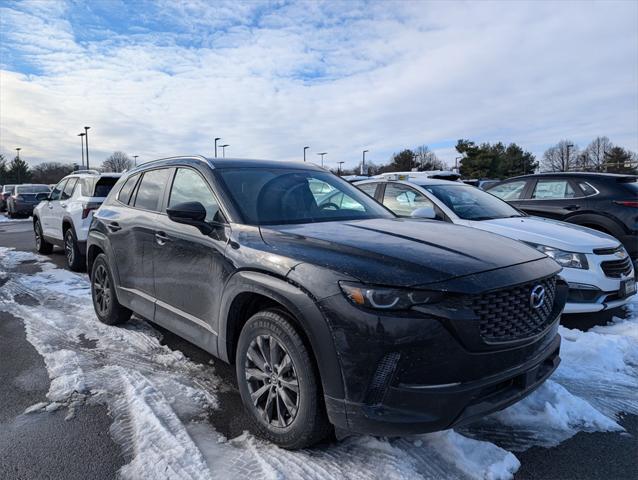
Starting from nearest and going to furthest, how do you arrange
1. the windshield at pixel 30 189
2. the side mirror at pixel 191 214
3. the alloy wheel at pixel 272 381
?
1. the alloy wheel at pixel 272 381
2. the side mirror at pixel 191 214
3. the windshield at pixel 30 189

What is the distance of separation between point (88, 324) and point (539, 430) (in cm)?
447

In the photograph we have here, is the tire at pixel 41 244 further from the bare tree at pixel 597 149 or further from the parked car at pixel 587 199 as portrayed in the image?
the bare tree at pixel 597 149

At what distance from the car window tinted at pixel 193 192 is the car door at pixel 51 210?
255 inches

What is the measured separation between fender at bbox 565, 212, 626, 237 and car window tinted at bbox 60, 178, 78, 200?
9006 mm

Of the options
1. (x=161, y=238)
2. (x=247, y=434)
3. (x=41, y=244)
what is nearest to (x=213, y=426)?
(x=247, y=434)

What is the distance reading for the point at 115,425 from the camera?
3.00 m

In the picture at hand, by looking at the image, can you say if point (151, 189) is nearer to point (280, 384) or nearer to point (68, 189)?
point (280, 384)

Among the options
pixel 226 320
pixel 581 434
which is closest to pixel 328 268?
pixel 226 320

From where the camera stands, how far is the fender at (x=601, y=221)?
6891mm

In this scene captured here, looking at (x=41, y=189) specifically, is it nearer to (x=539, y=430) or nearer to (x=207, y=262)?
(x=207, y=262)

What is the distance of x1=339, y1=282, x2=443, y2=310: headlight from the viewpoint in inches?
88.0

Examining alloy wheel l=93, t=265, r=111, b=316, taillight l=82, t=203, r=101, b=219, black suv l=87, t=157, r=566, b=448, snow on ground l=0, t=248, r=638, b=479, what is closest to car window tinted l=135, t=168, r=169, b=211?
black suv l=87, t=157, r=566, b=448

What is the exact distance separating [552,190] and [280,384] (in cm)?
677

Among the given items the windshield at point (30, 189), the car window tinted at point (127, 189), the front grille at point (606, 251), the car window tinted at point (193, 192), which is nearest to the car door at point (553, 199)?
the front grille at point (606, 251)
